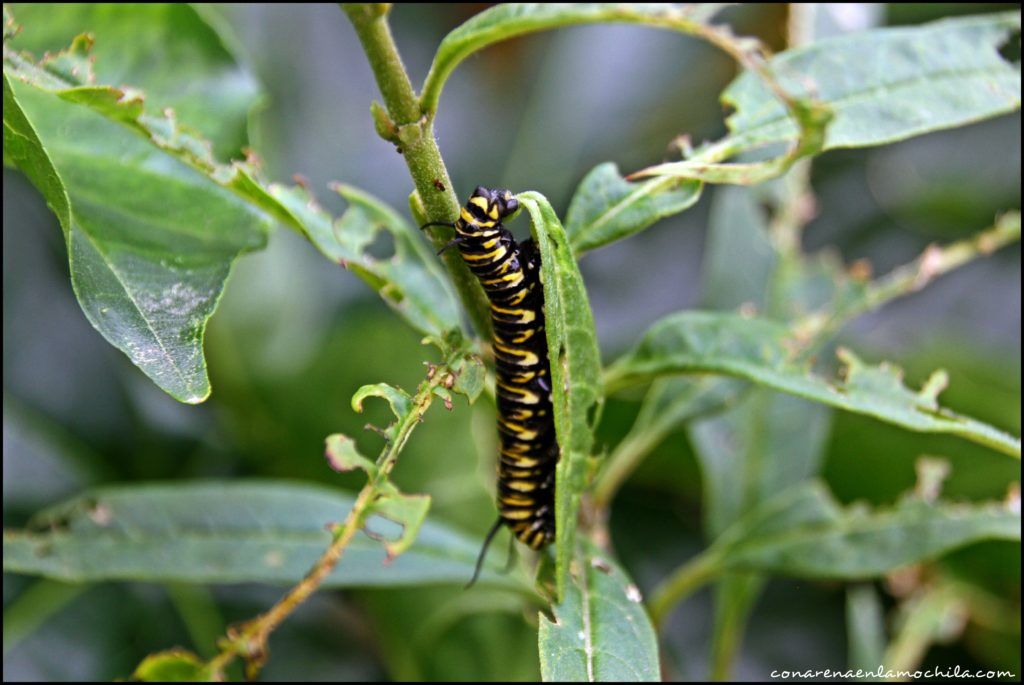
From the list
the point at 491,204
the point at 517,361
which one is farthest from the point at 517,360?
the point at 491,204

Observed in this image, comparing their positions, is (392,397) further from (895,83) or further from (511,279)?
(895,83)

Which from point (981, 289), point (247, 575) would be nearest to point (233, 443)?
point (247, 575)

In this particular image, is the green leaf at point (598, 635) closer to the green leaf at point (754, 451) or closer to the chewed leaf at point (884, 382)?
the chewed leaf at point (884, 382)

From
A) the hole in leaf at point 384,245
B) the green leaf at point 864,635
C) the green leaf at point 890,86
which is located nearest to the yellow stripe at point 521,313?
the green leaf at point 890,86

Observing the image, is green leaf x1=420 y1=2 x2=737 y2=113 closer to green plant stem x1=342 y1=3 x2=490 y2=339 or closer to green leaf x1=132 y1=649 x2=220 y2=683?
green plant stem x1=342 y1=3 x2=490 y2=339

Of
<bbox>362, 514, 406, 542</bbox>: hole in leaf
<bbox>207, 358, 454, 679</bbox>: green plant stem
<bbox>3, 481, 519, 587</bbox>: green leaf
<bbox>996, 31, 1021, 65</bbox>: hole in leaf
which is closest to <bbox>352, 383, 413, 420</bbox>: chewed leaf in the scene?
A: <bbox>207, 358, 454, 679</bbox>: green plant stem

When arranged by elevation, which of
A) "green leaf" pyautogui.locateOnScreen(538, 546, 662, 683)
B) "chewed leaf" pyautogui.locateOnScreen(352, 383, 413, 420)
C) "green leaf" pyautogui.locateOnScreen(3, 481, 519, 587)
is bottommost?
"green leaf" pyautogui.locateOnScreen(538, 546, 662, 683)
